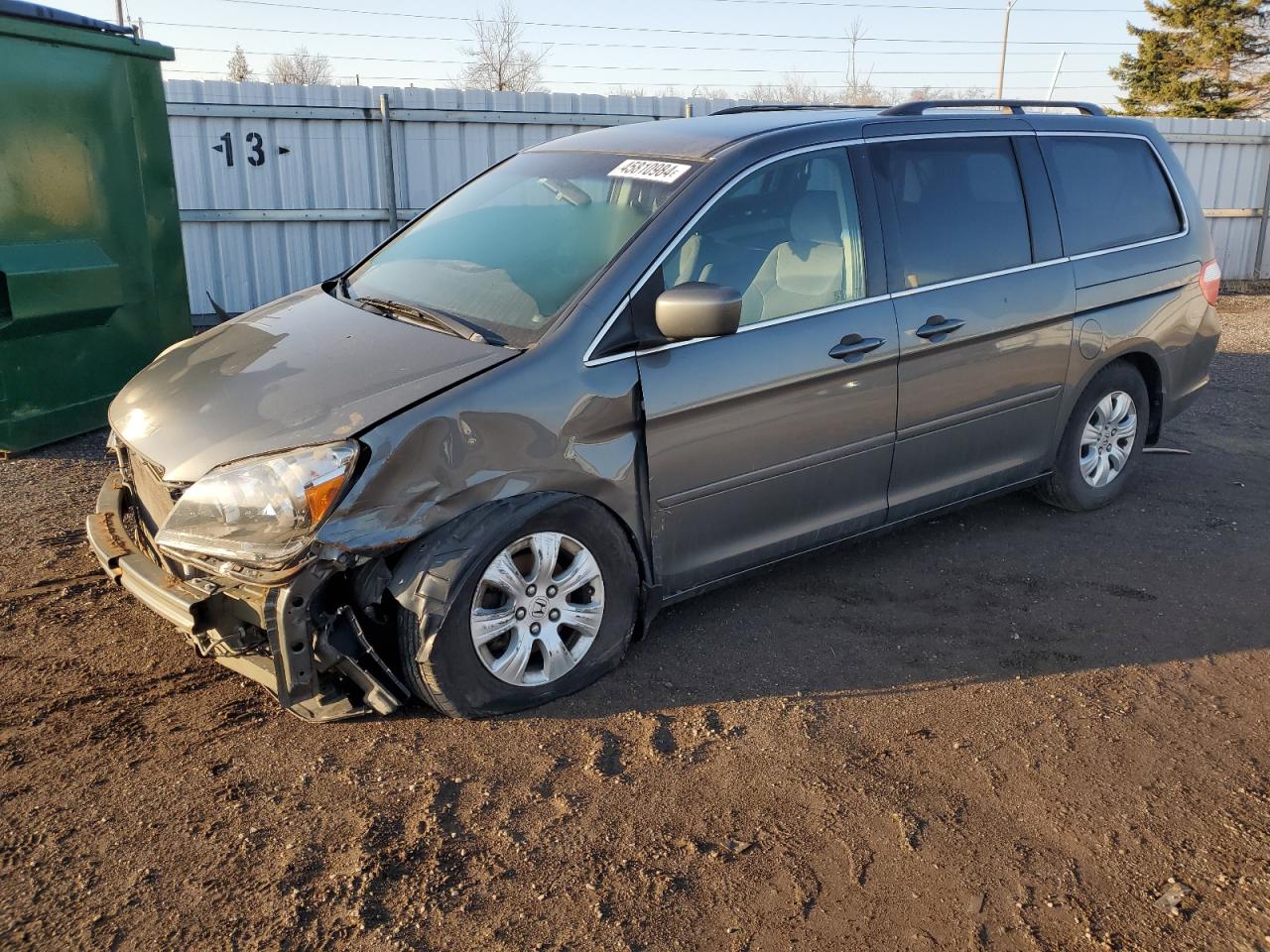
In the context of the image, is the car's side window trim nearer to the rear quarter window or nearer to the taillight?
the rear quarter window

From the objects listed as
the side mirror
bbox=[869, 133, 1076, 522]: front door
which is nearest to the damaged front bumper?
the side mirror

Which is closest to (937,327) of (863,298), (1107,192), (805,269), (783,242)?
(863,298)

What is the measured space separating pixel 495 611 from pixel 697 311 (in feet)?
3.92

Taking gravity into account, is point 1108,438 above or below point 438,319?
below

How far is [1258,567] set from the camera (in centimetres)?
502

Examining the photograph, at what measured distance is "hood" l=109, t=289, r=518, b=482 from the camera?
11.0 ft

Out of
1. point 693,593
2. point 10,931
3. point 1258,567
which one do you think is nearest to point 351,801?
point 10,931

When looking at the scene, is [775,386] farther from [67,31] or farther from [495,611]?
[67,31]

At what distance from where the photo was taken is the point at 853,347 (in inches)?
166

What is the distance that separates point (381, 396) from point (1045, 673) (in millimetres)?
2587

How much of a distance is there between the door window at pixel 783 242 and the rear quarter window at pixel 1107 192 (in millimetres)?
1389

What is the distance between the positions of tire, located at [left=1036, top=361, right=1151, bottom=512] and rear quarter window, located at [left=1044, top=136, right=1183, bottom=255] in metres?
0.66

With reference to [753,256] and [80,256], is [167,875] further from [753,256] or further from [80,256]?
[80,256]

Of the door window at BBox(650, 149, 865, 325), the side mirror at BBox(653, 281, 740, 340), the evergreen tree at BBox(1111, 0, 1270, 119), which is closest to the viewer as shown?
the side mirror at BBox(653, 281, 740, 340)
